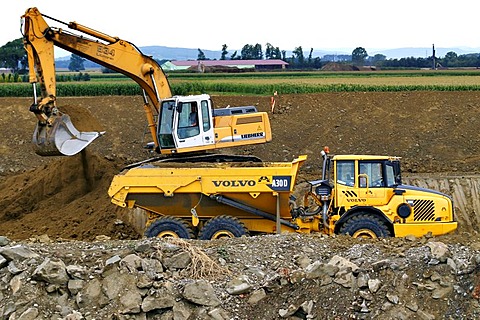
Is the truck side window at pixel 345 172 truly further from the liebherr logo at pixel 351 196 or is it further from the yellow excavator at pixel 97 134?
the yellow excavator at pixel 97 134

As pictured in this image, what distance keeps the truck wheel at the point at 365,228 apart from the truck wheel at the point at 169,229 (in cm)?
300

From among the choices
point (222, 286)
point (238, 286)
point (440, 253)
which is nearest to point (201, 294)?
point (222, 286)

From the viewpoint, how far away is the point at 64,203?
64.1 feet

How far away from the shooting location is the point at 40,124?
15.9m

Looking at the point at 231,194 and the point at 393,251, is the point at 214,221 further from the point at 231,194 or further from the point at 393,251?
the point at 393,251

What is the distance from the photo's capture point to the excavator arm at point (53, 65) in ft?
52.0

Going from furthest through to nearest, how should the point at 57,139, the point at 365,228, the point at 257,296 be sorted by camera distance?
the point at 57,139 < the point at 365,228 < the point at 257,296

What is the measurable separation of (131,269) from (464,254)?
15.0 feet

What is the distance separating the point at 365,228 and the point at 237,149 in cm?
1102

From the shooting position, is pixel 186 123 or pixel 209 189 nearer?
pixel 209 189

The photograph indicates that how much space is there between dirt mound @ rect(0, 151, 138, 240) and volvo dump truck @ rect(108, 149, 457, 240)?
2.55 m

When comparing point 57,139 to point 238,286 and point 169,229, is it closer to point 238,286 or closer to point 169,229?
point 169,229

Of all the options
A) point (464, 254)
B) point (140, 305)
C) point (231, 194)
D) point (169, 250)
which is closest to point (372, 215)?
point (231, 194)

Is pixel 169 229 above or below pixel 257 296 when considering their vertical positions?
below
